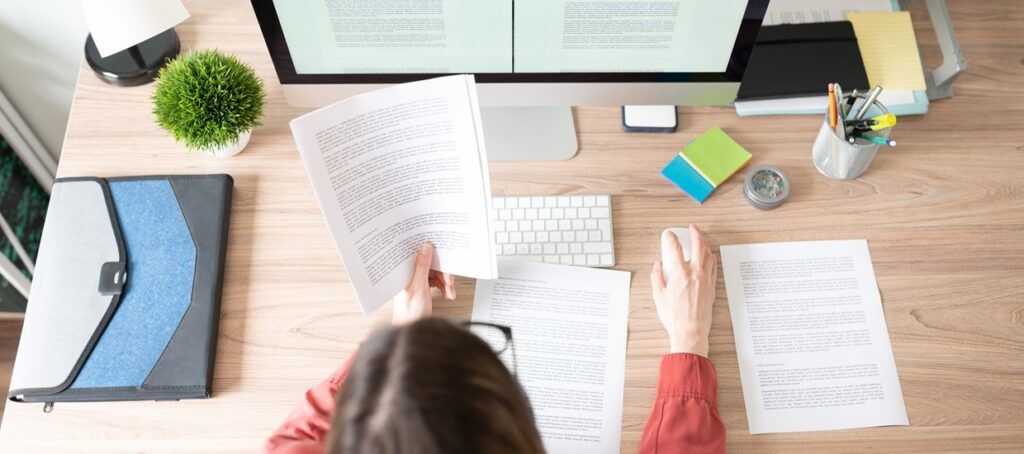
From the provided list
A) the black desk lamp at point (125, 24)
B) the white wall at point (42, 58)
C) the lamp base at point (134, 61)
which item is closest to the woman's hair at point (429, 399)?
the black desk lamp at point (125, 24)

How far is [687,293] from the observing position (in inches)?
36.8

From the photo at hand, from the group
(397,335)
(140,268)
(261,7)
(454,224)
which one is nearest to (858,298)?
(454,224)

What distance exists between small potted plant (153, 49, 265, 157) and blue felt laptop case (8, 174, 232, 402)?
0.23 feet

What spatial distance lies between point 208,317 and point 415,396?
50 centimetres

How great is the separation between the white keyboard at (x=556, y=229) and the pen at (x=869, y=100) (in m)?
0.36

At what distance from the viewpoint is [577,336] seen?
940 mm

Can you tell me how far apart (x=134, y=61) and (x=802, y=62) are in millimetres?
1001

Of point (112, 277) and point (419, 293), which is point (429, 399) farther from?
point (112, 277)

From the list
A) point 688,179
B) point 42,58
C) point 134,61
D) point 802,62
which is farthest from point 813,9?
point 42,58

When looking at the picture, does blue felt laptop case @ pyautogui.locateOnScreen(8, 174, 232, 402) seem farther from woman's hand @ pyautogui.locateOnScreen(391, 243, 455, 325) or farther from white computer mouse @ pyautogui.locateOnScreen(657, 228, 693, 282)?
white computer mouse @ pyautogui.locateOnScreen(657, 228, 693, 282)

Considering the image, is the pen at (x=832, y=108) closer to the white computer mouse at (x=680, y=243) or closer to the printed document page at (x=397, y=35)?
the white computer mouse at (x=680, y=243)

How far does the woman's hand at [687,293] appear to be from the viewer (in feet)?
3.01

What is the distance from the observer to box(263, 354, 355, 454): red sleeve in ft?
2.73

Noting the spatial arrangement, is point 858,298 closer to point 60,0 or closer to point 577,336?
point 577,336
